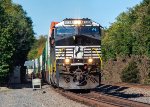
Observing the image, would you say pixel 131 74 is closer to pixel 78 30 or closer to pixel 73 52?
pixel 78 30

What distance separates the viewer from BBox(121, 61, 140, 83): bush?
40.4 meters

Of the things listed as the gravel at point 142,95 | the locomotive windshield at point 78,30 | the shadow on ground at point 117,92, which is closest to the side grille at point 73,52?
the locomotive windshield at point 78,30

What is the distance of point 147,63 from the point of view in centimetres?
4006

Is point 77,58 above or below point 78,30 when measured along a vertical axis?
below

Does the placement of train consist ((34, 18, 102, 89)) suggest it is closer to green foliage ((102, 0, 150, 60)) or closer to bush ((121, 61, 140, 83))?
bush ((121, 61, 140, 83))

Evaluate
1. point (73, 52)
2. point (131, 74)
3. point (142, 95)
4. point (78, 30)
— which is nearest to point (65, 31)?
point (78, 30)

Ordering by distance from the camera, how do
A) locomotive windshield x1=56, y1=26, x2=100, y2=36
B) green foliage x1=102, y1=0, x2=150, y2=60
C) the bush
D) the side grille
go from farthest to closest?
green foliage x1=102, y1=0, x2=150, y2=60 < the bush < locomotive windshield x1=56, y1=26, x2=100, y2=36 < the side grille

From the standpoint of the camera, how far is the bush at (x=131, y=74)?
40375 millimetres

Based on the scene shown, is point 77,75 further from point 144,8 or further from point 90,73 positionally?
point 144,8

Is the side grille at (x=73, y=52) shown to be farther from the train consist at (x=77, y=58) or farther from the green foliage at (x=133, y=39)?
the green foliage at (x=133, y=39)

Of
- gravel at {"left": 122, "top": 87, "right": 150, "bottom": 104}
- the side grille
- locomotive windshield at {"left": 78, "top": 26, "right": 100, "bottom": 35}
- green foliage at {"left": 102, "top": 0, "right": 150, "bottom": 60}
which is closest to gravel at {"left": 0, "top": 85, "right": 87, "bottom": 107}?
the side grille

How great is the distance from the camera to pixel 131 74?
40625 mm

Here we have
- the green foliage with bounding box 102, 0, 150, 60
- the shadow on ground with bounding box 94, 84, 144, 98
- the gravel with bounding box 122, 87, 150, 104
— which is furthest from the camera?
the green foliage with bounding box 102, 0, 150, 60

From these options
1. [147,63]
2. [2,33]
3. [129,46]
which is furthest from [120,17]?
[2,33]
